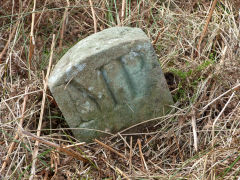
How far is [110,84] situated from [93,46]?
9.4 inches

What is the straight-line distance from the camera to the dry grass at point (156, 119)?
7.17ft

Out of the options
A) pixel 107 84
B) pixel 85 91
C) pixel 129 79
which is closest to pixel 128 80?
pixel 129 79

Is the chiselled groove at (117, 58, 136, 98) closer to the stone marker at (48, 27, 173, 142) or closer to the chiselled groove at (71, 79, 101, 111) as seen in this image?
the stone marker at (48, 27, 173, 142)

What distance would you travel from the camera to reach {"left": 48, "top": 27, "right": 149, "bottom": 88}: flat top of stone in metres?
2.18

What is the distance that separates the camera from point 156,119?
7.95 ft

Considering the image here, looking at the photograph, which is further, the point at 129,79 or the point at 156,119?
the point at 156,119

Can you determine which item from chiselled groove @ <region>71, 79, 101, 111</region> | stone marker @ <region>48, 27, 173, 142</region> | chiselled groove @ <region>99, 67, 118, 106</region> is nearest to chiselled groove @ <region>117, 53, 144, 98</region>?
stone marker @ <region>48, 27, 173, 142</region>

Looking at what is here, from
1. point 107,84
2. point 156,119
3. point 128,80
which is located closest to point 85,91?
point 107,84

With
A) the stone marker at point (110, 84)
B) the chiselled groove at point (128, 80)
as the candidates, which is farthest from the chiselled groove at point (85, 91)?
the chiselled groove at point (128, 80)

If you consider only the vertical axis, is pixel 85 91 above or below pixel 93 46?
below

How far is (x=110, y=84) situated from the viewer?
226cm

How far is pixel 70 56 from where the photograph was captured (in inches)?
90.1

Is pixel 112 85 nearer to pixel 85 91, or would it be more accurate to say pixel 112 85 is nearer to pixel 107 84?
pixel 107 84

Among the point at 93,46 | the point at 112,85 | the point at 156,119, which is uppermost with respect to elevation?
the point at 93,46
